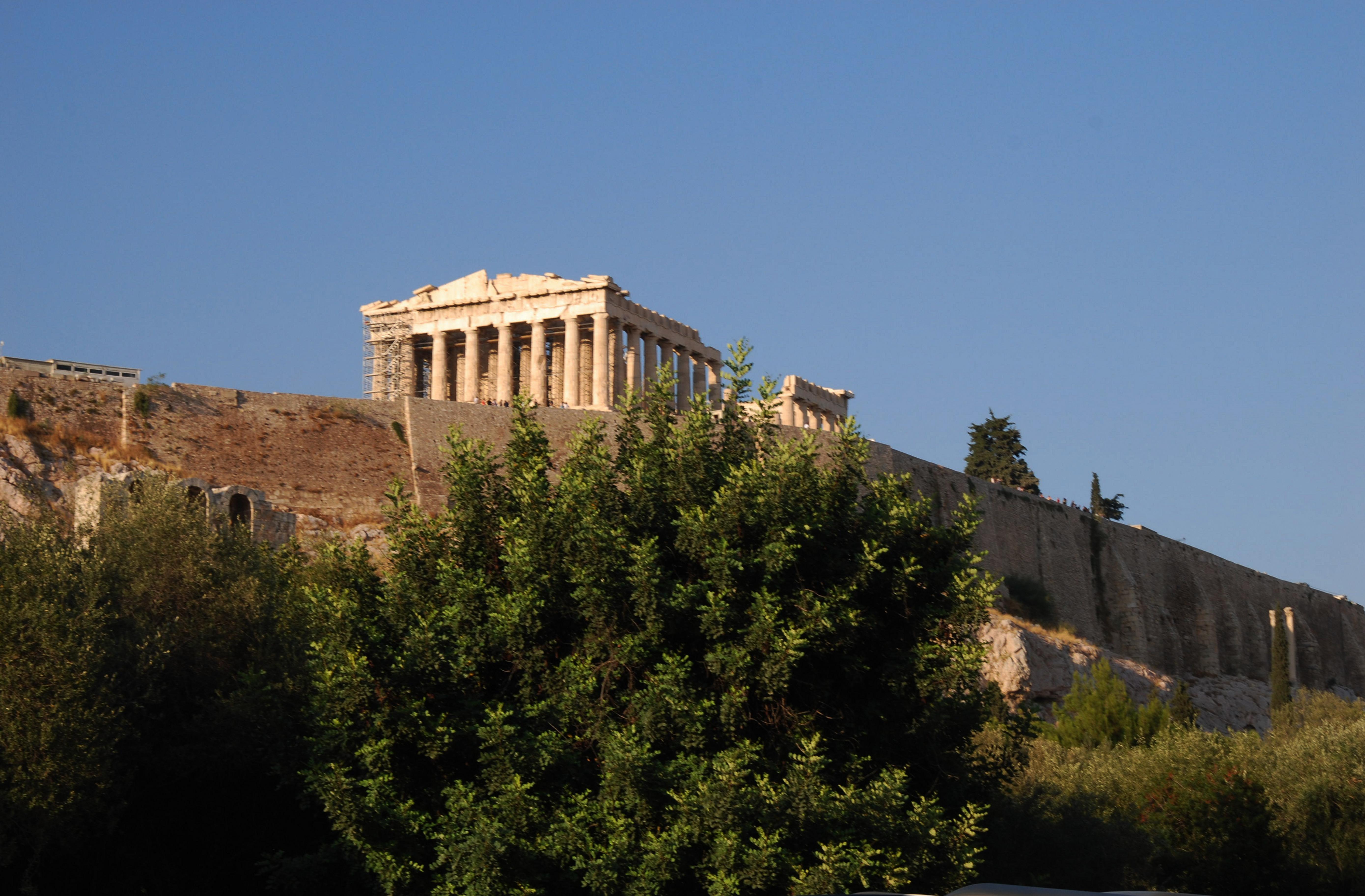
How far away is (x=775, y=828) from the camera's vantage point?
12.0 meters

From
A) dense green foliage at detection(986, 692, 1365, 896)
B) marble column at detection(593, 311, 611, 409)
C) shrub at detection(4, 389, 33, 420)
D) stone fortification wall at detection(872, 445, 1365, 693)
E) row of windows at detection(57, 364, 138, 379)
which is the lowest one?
dense green foliage at detection(986, 692, 1365, 896)

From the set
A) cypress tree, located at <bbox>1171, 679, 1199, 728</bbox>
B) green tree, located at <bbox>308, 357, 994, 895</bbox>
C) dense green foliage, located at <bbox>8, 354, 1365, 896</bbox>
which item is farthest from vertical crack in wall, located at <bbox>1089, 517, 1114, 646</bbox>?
green tree, located at <bbox>308, 357, 994, 895</bbox>

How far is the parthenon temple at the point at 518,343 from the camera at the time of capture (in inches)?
1688

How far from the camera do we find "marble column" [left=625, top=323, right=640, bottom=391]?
43.7m

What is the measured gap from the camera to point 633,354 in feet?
145

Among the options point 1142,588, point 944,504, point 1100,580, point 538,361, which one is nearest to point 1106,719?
point 944,504

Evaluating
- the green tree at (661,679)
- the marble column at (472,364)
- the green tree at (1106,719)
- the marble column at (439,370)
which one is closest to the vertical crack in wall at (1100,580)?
the green tree at (1106,719)

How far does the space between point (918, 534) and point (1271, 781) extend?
11540mm

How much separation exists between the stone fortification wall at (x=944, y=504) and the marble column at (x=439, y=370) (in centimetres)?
966

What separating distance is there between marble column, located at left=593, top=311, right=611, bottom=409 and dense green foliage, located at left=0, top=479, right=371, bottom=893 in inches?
975

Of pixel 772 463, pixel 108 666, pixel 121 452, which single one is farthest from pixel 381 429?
pixel 772 463

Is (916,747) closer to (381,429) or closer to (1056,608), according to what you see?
(381,429)

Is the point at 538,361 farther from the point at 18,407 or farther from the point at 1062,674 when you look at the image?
the point at 1062,674

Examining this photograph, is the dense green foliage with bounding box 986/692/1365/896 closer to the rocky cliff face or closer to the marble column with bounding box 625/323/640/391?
the rocky cliff face
